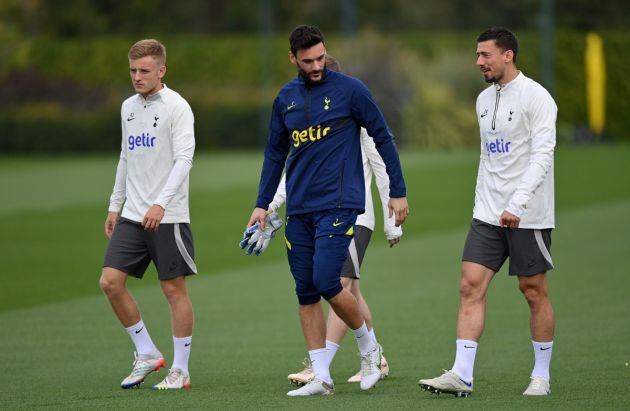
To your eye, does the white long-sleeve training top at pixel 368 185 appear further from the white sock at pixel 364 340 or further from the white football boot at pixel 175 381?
the white football boot at pixel 175 381

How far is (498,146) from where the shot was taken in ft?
24.6

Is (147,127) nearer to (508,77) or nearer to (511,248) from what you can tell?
(508,77)

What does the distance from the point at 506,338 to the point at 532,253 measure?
104 inches

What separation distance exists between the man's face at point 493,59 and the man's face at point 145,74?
6.86 feet

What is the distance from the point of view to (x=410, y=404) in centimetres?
719

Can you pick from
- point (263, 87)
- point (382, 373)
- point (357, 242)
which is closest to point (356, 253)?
point (357, 242)

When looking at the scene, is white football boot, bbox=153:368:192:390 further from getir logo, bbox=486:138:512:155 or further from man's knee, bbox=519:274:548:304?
getir logo, bbox=486:138:512:155

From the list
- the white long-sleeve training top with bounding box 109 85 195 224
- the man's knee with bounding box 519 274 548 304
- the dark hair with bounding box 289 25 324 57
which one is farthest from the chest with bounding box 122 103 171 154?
the man's knee with bounding box 519 274 548 304

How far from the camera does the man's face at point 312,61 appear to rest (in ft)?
23.7

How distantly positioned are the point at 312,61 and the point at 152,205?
4.80 feet

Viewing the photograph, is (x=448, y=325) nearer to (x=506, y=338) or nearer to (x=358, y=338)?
(x=506, y=338)

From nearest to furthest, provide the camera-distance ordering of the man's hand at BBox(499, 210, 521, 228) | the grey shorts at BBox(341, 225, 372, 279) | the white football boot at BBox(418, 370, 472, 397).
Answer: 1. the man's hand at BBox(499, 210, 521, 228)
2. the white football boot at BBox(418, 370, 472, 397)
3. the grey shorts at BBox(341, 225, 372, 279)

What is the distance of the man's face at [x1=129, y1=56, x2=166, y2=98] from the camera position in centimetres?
793

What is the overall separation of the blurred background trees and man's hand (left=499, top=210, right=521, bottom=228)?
117ft
